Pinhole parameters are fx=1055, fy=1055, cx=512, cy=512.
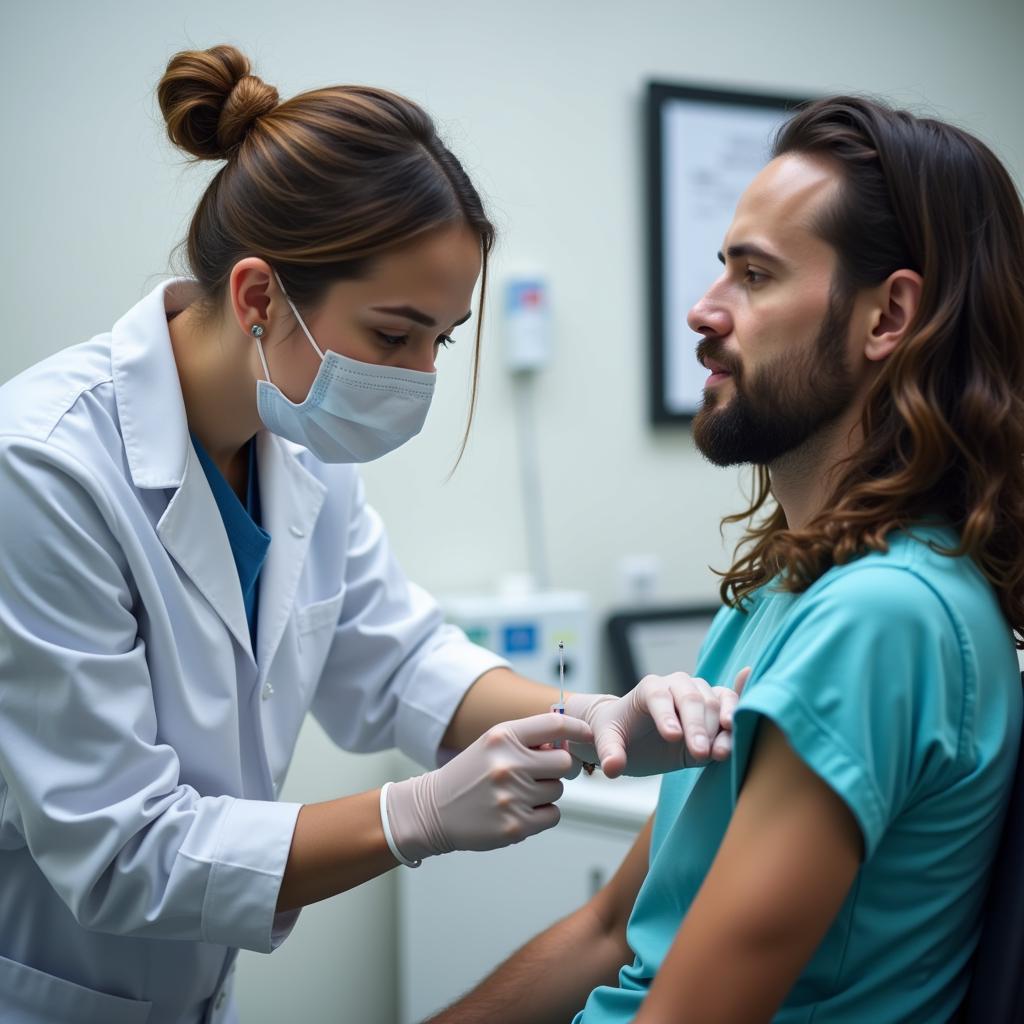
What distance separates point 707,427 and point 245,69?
2.35 feet

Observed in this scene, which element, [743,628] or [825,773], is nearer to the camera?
[825,773]

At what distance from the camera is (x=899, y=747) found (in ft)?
2.81

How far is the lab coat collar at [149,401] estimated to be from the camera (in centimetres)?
123

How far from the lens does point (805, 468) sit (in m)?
1.17

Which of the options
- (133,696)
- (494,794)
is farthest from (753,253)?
(133,696)

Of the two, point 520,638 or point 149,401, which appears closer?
point 149,401

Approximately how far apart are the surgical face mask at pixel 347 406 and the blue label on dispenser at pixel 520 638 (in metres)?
0.86

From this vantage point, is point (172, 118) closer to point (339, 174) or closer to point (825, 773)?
point (339, 174)

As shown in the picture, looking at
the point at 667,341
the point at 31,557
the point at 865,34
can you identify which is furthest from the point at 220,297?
the point at 865,34

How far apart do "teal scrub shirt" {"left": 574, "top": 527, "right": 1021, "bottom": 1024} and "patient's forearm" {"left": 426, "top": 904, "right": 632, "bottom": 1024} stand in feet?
1.08

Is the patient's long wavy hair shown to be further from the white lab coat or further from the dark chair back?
the white lab coat

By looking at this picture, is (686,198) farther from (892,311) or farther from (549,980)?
(549,980)

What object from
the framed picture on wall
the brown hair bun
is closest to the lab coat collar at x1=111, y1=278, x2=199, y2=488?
the brown hair bun

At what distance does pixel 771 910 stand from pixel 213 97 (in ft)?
3.58
